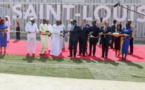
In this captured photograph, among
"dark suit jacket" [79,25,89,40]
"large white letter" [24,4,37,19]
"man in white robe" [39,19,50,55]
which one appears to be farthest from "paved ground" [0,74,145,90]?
"large white letter" [24,4,37,19]

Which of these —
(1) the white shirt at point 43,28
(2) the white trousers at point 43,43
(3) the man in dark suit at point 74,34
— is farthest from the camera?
(2) the white trousers at point 43,43

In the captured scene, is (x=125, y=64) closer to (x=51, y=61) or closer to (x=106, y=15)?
(x=51, y=61)

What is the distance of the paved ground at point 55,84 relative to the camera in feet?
21.8

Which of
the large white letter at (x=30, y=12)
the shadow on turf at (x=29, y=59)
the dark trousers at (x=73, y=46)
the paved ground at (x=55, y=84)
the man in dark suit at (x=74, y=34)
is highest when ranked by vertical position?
the large white letter at (x=30, y=12)

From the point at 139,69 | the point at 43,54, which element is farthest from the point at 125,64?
the point at 43,54

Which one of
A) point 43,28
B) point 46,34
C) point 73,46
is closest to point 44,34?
point 46,34

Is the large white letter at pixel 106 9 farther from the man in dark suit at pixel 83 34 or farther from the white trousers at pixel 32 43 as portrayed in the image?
the white trousers at pixel 32 43

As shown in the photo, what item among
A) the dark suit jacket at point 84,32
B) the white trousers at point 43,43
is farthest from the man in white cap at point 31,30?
the dark suit jacket at point 84,32

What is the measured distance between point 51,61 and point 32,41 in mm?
1890

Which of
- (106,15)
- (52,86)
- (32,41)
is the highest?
(106,15)

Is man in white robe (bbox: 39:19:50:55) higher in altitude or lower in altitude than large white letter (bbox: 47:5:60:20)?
lower

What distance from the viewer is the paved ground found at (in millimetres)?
6641

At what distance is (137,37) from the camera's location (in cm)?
2134

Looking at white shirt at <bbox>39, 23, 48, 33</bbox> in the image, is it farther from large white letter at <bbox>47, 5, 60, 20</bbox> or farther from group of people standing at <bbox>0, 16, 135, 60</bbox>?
large white letter at <bbox>47, 5, 60, 20</bbox>
